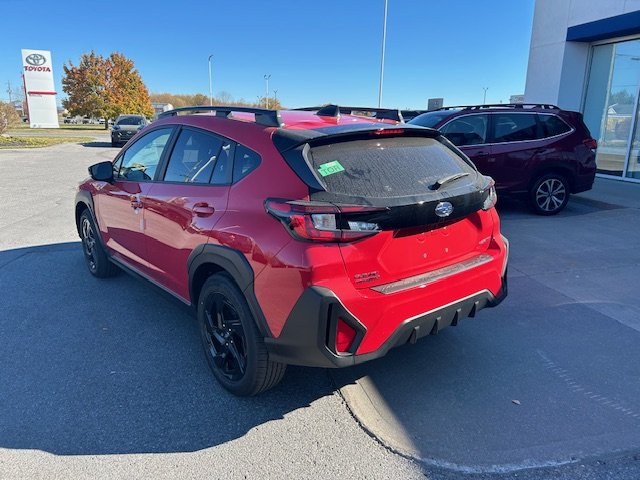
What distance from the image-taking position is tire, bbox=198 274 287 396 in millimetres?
2668

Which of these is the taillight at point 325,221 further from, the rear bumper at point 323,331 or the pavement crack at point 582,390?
the pavement crack at point 582,390

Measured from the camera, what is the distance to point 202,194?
302 cm

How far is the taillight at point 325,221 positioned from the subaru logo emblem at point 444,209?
46 centimetres

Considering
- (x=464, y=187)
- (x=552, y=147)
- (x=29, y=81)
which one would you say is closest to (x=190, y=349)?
(x=464, y=187)

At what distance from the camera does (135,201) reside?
382cm

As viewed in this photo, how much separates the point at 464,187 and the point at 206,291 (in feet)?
5.84

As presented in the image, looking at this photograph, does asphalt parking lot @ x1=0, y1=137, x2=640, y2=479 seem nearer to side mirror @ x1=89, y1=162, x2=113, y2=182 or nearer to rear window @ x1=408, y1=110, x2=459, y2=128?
side mirror @ x1=89, y1=162, x2=113, y2=182

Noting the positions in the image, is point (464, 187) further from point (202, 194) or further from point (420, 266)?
point (202, 194)

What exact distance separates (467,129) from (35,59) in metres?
48.7

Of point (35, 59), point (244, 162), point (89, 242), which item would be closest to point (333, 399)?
point (244, 162)

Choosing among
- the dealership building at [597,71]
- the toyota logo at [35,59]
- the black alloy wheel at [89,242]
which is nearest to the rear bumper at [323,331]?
the black alloy wheel at [89,242]

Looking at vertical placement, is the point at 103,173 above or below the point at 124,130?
below

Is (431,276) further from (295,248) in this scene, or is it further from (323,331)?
(295,248)

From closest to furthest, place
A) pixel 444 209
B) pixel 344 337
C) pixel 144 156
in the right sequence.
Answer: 1. pixel 344 337
2. pixel 444 209
3. pixel 144 156
